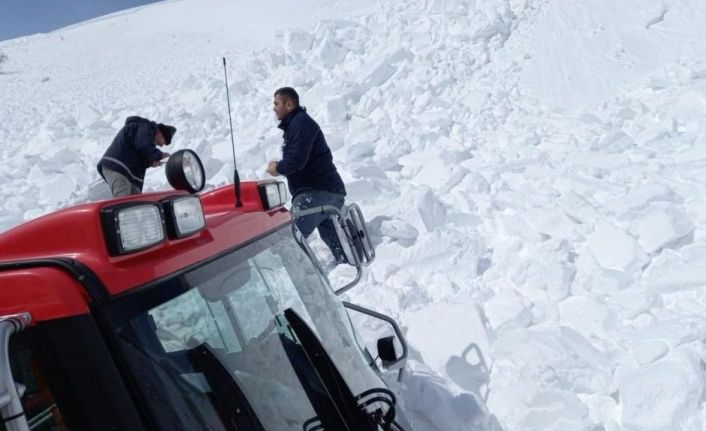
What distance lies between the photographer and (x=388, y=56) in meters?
10.8

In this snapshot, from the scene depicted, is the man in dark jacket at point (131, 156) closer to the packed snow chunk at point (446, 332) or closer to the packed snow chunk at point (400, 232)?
the packed snow chunk at point (400, 232)

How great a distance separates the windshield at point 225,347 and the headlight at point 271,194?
29 cm

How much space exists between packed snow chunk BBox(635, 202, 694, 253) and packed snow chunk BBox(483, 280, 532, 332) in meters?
1.20

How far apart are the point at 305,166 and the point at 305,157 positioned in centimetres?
19

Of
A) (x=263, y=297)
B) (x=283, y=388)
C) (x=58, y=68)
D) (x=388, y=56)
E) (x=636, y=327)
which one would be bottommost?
(x=636, y=327)

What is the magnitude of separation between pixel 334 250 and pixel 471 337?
4.71 feet

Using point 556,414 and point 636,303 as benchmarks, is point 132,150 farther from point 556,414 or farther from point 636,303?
point 636,303

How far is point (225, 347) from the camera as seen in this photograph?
1463mm

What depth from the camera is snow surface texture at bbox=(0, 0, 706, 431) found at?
3.37 metres

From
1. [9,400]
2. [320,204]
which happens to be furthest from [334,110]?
[9,400]

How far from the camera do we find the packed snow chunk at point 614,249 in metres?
4.46

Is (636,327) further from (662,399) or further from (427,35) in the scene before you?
(427,35)

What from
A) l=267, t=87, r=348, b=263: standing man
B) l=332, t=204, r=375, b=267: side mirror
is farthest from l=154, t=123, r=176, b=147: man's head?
l=332, t=204, r=375, b=267: side mirror

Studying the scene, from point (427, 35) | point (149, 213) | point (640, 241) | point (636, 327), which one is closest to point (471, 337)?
point (636, 327)
